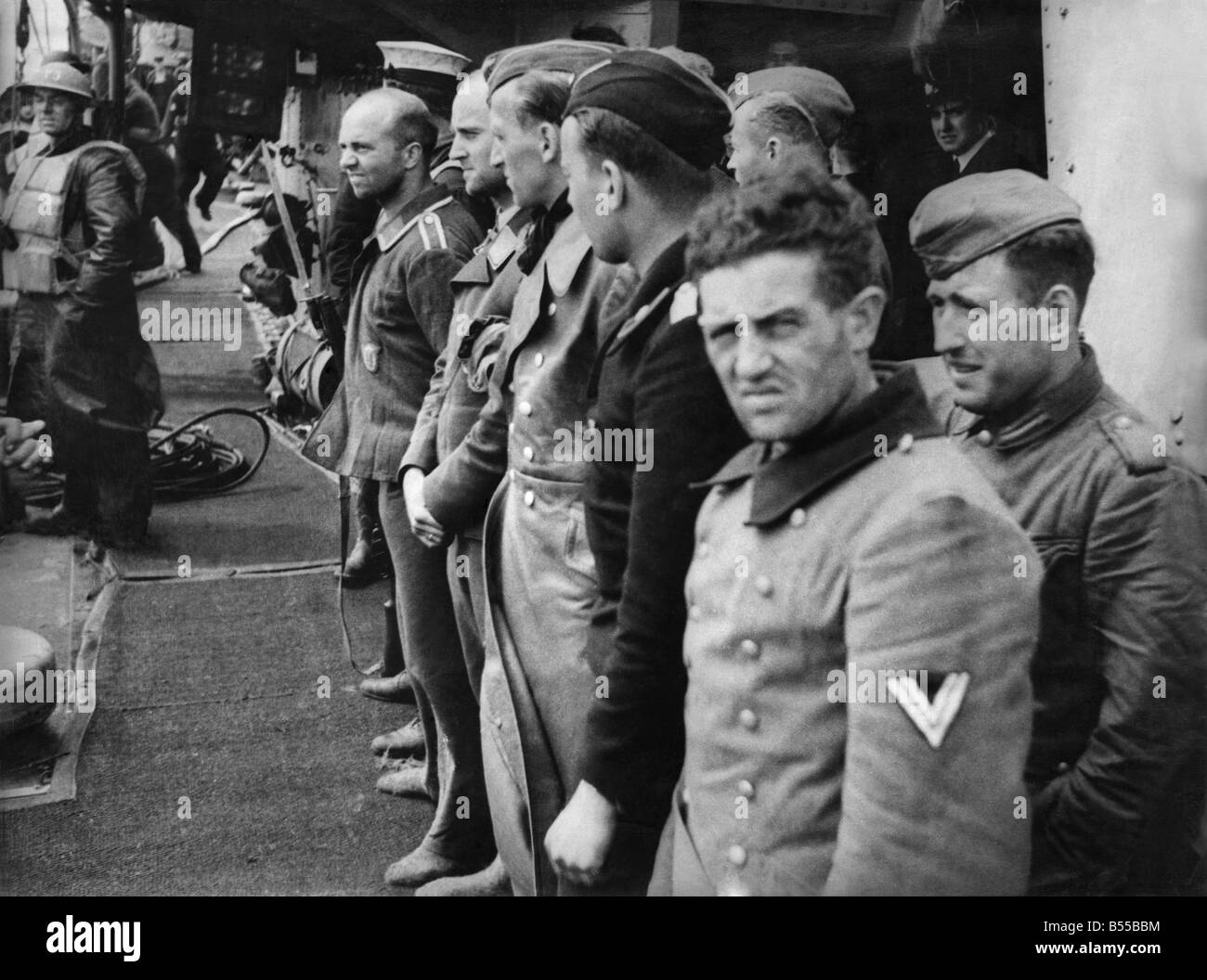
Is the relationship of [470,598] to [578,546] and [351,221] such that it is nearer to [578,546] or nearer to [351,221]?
[578,546]

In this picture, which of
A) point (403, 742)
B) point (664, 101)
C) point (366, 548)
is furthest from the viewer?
point (366, 548)

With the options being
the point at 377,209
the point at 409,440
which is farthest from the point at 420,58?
the point at 409,440

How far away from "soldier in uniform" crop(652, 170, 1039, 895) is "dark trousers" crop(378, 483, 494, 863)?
0.83 m

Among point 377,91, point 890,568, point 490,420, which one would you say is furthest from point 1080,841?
point 377,91

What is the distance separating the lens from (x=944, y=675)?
123 inches

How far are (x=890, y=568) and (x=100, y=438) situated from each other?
7.20 feet

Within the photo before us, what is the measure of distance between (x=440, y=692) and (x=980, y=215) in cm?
181

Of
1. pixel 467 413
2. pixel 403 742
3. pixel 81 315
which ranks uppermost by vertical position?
pixel 81 315

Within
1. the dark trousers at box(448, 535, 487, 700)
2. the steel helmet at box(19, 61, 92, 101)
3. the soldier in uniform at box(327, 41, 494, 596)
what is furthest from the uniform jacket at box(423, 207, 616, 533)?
the steel helmet at box(19, 61, 92, 101)

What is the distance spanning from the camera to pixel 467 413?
12.9 ft

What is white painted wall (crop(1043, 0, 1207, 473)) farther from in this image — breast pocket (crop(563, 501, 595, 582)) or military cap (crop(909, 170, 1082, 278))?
breast pocket (crop(563, 501, 595, 582))

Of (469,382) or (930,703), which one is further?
(469,382)

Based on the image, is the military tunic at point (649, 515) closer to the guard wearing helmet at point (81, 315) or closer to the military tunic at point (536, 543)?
the military tunic at point (536, 543)

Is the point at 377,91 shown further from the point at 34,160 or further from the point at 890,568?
the point at 890,568
